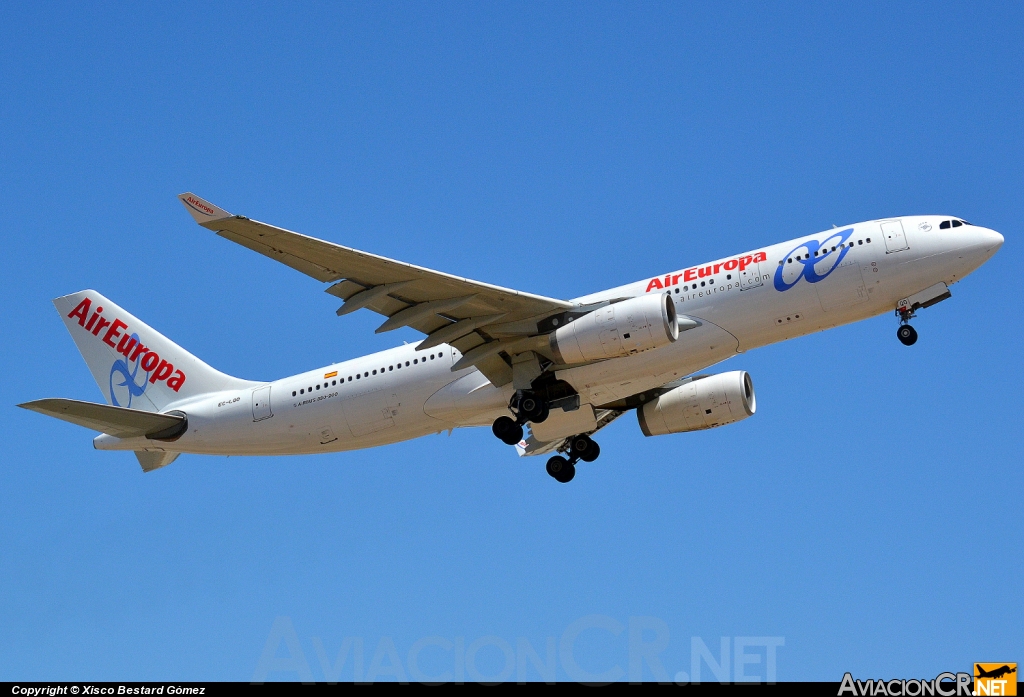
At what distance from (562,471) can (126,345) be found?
45.8 feet

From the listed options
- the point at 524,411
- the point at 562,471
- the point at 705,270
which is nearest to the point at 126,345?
the point at 524,411

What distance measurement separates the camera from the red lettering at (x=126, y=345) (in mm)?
35594

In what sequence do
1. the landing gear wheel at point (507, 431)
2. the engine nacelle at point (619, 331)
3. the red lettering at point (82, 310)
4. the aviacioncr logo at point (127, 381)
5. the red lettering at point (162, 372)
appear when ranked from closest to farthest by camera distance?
the engine nacelle at point (619, 331) < the landing gear wheel at point (507, 431) < the red lettering at point (162, 372) < the aviacioncr logo at point (127, 381) < the red lettering at point (82, 310)

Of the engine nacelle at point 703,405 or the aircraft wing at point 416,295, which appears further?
the engine nacelle at point 703,405

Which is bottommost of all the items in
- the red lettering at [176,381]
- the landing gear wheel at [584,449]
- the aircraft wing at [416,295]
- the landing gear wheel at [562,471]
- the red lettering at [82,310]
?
the landing gear wheel at [562,471]

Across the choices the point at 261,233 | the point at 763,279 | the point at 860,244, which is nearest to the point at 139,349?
the point at 261,233

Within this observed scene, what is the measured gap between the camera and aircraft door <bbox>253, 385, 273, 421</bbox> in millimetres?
31891

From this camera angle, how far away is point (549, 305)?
1136 inches

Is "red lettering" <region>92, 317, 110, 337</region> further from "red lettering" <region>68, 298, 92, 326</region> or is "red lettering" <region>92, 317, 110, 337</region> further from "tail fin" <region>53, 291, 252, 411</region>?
"red lettering" <region>68, 298, 92, 326</region>

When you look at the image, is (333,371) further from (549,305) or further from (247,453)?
(549,305)

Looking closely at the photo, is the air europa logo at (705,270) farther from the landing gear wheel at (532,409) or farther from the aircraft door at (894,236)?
the landing gear wheel at (532,409)

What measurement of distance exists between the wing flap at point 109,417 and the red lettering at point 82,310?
493 cm

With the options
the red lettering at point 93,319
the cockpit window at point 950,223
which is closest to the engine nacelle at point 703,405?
the cockpit window at point 950,223

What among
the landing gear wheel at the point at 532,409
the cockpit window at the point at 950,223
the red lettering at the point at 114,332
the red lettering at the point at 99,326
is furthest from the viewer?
the red lettering at the point at 99,326
